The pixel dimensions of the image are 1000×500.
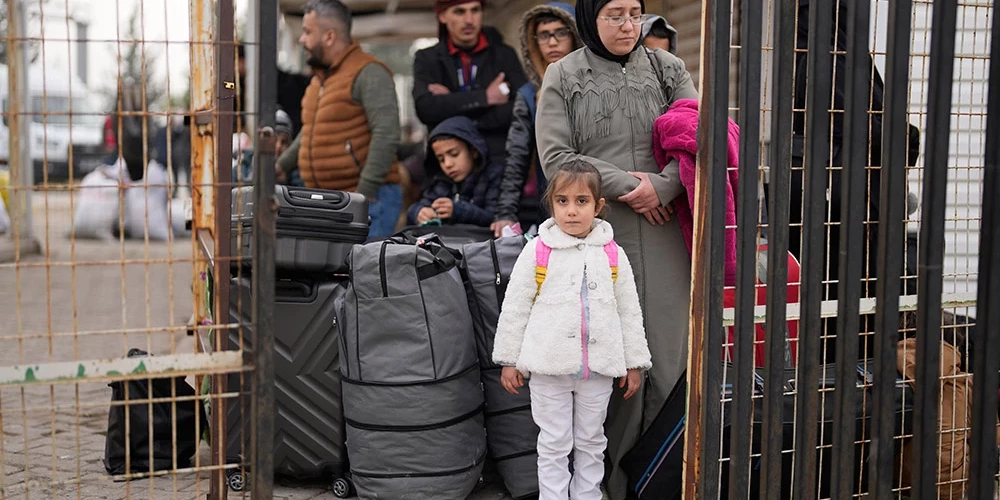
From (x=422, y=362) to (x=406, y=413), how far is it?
0.69ft

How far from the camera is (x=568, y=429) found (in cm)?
376

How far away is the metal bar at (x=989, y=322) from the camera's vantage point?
290 cm

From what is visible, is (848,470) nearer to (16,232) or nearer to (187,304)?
(16,232)

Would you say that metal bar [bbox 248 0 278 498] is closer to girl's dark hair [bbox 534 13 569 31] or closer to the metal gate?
the metal gate

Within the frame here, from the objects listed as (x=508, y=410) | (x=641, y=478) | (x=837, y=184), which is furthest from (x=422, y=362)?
(x=837, y=184)

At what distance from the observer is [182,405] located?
178 inches

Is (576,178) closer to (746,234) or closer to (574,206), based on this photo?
(574,206)

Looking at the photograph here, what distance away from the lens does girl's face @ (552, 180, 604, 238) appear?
11.9 feet

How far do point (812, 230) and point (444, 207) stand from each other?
2.52 m

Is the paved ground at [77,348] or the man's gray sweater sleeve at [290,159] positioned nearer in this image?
the paved ground at [77,348]

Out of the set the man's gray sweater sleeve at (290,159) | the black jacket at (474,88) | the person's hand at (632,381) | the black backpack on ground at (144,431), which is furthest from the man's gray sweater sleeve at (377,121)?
the person's hand at (632,381)

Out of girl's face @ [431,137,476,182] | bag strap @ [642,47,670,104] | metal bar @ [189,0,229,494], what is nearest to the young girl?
bag strap @ [642,47,670,104]

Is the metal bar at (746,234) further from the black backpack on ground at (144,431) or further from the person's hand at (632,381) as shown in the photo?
the black backpack on ground at (144,431)

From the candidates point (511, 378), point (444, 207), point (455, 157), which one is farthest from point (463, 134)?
point (511, 378)
